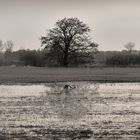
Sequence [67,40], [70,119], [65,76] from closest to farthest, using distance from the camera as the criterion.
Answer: [70,119]
[65,76]
[67,40]

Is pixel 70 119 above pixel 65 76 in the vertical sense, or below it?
below

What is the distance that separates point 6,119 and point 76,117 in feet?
8.24

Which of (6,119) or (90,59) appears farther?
(90,59)

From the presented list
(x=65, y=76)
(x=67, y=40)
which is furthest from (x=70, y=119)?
(x=67, y=40)

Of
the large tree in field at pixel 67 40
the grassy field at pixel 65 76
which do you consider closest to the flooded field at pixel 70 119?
the grassy field at pixel 65 76

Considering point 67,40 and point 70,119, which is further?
point 67,40

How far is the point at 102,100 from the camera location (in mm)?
25219

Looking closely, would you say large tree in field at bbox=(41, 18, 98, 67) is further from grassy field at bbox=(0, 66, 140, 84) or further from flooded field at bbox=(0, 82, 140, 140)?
flooded field at bbox=(0, 82, 140, 140)

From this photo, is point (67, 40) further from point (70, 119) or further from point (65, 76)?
point (70, 119)

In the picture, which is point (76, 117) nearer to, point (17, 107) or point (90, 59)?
point (17, 107)

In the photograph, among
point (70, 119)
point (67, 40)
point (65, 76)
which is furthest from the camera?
point (67, 40)

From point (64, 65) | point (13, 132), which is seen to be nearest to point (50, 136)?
point (13, 132)

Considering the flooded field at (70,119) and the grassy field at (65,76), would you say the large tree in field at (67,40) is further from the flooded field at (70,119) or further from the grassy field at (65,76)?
the flooded field at (70,119)

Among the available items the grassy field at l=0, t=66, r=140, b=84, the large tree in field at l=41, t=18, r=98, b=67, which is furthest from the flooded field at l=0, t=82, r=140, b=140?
the large tree in field at l=41, t=18, r=98, b=67
